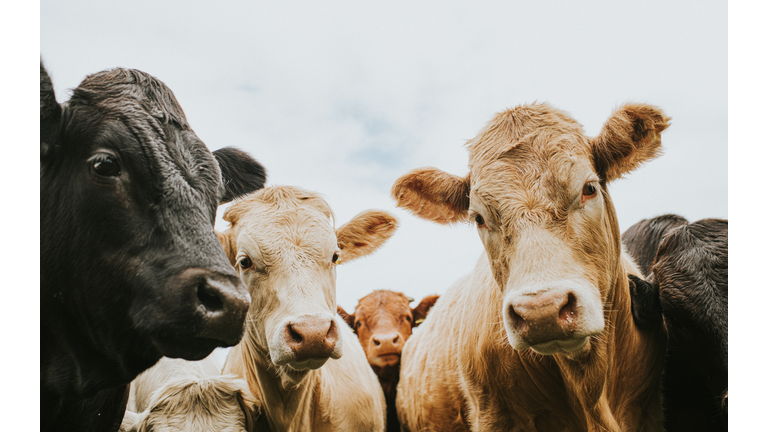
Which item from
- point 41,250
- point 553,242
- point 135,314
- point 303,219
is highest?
point 303,219

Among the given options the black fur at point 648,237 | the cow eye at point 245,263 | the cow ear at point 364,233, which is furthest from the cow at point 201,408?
the black fur at point 648,237

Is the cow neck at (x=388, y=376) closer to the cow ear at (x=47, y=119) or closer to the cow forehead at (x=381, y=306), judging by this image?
the cow forehead at (x=381, y=306)

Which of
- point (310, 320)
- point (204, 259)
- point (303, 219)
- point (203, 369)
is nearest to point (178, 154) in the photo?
point (204, 259)

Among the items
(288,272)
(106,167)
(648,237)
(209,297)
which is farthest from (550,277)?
(648,237)

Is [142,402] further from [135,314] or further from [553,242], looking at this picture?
[553,242]

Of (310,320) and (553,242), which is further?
(310,320)

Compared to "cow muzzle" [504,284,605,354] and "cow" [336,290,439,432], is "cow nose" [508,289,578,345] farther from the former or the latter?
"cow" [336,290,439,432]

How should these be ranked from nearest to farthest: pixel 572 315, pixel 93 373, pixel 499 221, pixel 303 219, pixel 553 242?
pixel 93 373 → pixel 572 315 → pixel 553 242 → pixel 499 221 → pixel 303 219

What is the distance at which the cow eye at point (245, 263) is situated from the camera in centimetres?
337

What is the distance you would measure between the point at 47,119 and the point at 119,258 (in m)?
0.60

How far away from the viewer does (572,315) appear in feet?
7.46

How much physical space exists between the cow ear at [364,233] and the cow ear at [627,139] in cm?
192

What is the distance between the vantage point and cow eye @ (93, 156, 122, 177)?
1910mm

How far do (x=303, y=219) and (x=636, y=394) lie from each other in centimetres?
248
